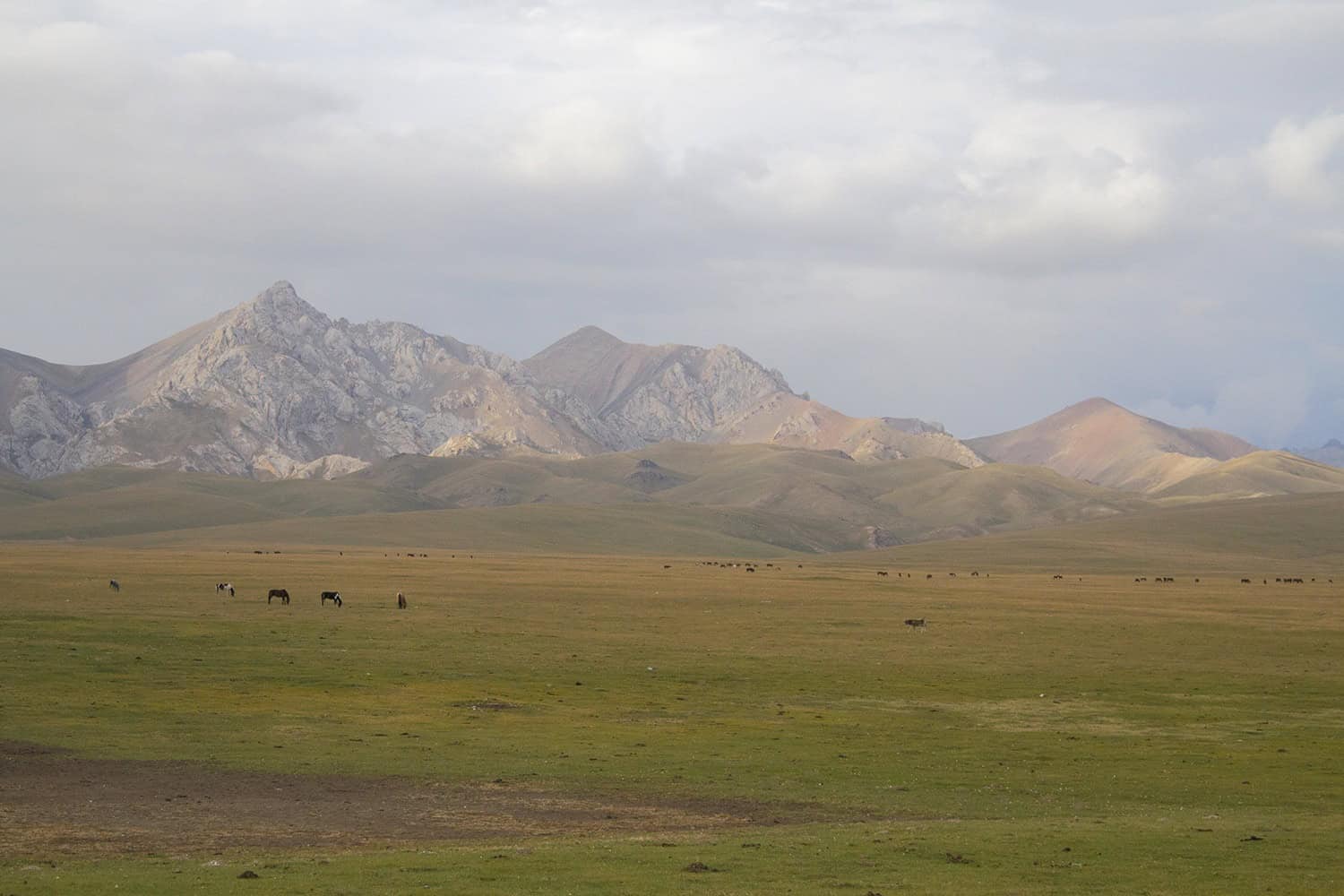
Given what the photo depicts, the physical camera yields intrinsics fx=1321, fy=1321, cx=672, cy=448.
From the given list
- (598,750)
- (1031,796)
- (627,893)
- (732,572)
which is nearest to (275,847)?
(627,893)

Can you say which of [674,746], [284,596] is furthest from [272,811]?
[284,596]

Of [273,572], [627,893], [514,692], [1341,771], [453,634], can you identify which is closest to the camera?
[627,893]

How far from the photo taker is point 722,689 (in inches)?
2004

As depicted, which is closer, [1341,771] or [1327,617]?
[1341,771]

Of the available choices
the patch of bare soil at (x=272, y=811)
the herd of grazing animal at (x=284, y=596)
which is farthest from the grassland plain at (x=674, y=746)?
the herd of grazing animal at (x=284, y=596)

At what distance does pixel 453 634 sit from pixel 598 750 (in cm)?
3197

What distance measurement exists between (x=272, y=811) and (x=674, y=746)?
505 inches

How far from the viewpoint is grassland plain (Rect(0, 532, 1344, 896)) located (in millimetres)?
22453

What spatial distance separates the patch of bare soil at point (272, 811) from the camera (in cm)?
2570

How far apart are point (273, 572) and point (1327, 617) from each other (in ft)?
295

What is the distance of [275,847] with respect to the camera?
24938 mm

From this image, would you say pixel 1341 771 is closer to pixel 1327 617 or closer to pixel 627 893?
pixel 627 893

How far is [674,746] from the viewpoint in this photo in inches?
1494

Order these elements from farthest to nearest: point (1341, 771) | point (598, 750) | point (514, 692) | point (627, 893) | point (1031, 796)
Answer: point (514, 692)
point (598, 750)
point (1341, 771)
point (1031, 796)
point (627, 893)
